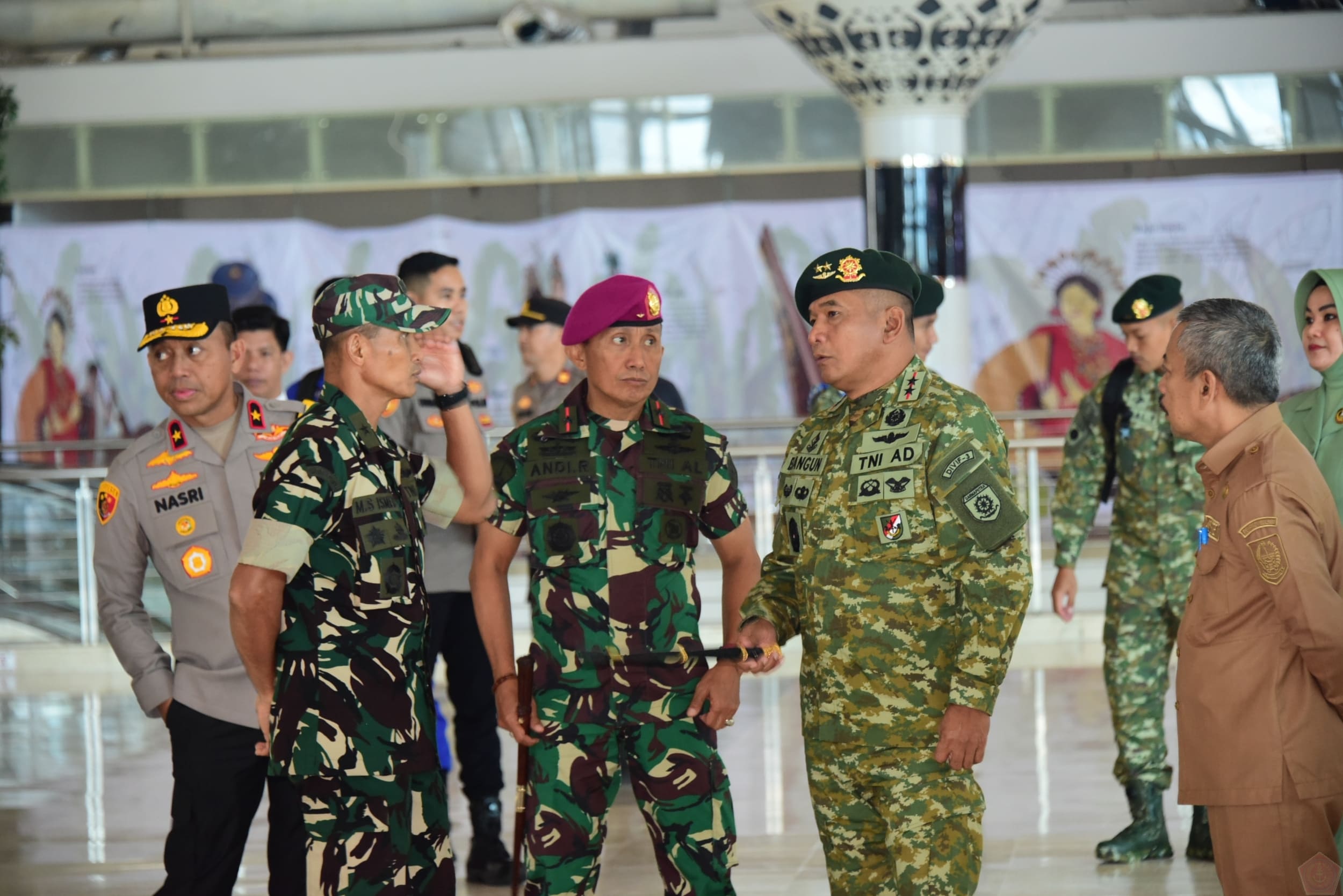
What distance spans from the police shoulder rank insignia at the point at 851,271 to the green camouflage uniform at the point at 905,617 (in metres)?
0.23

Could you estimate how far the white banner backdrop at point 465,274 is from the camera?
34.9 ft

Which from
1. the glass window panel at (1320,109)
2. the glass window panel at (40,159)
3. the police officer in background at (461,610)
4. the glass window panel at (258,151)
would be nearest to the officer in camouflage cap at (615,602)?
the police officer in background at (461,610)

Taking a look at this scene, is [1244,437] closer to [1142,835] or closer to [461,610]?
[1142,835]

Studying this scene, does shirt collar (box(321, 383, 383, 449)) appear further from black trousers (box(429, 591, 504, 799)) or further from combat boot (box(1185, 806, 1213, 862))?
combat boot (box(1185, 806, 1213, 862))

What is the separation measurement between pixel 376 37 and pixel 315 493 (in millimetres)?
8322

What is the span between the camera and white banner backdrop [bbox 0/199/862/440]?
34.9 ft

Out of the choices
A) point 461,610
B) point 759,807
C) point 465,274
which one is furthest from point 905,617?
point 465,274

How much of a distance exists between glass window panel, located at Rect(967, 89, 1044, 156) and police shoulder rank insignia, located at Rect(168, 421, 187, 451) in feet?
24.9

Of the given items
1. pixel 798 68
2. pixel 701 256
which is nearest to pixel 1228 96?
pixel 798 68

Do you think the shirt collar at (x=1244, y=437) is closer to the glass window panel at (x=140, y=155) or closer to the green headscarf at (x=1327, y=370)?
the green headscarf at (x=1327, y=370)

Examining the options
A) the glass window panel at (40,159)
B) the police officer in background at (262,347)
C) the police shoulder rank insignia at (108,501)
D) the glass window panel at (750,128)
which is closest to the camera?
the police shoulder rank insignia at (108,501)

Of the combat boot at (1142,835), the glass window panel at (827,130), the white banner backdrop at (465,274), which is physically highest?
the glass window panel at (827,130)

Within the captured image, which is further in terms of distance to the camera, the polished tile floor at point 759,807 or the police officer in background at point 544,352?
Result: the police officer in background at point 544,352

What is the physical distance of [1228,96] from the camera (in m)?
10.4
